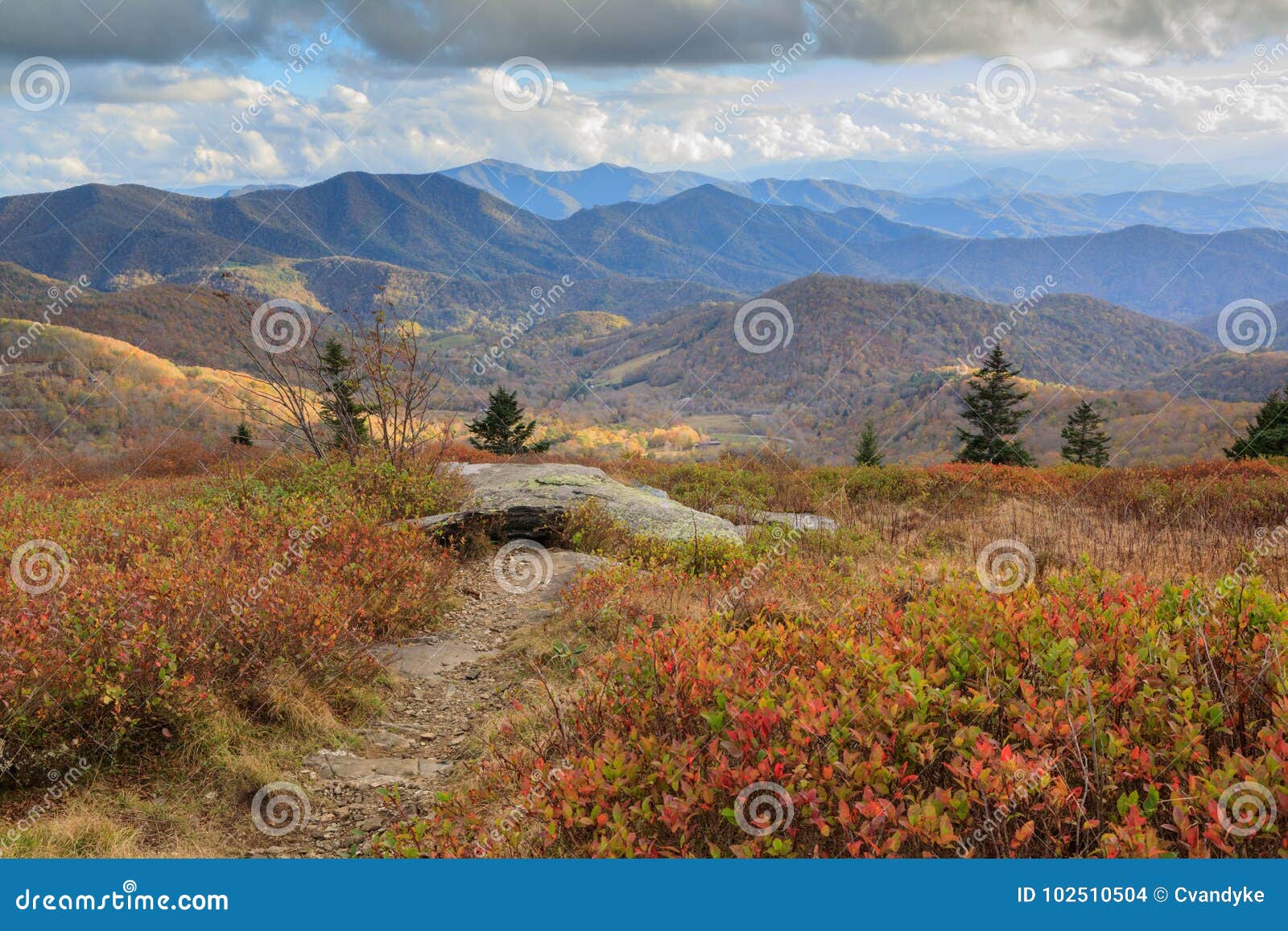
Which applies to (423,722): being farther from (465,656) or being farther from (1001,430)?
(1001,430)

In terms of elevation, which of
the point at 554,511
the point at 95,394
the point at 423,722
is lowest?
the point at 423,722

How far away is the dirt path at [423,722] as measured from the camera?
4520 millimetres

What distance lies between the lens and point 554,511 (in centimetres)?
1095

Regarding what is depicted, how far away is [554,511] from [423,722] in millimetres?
5057

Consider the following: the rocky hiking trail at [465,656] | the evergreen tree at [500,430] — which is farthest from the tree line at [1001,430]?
the rocky hiking trail at [465,656]

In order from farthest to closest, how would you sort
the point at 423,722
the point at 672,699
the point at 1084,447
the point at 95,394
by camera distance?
the point at 95,394 < the point at 1084,447 < the point at 423,722 < the point at 672,699

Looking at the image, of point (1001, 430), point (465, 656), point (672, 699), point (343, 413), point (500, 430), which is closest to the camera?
point (672, 699)

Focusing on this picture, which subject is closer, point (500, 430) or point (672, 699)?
point (672, 699)

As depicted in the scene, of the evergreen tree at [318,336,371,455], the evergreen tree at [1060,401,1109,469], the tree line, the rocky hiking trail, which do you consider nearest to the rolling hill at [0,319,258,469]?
the evergreen tree at [318,336,371,455]

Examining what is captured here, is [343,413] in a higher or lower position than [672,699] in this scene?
higher

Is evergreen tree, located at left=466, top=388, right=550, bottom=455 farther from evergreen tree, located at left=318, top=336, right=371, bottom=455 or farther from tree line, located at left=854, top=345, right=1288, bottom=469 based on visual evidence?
evergreen tree, located at left=318, top=336, right=371, bottom=455

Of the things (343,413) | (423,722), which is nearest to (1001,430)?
(343,413)

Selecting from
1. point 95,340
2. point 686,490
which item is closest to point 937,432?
point 686,490

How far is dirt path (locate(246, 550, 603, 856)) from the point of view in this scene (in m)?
4.52
